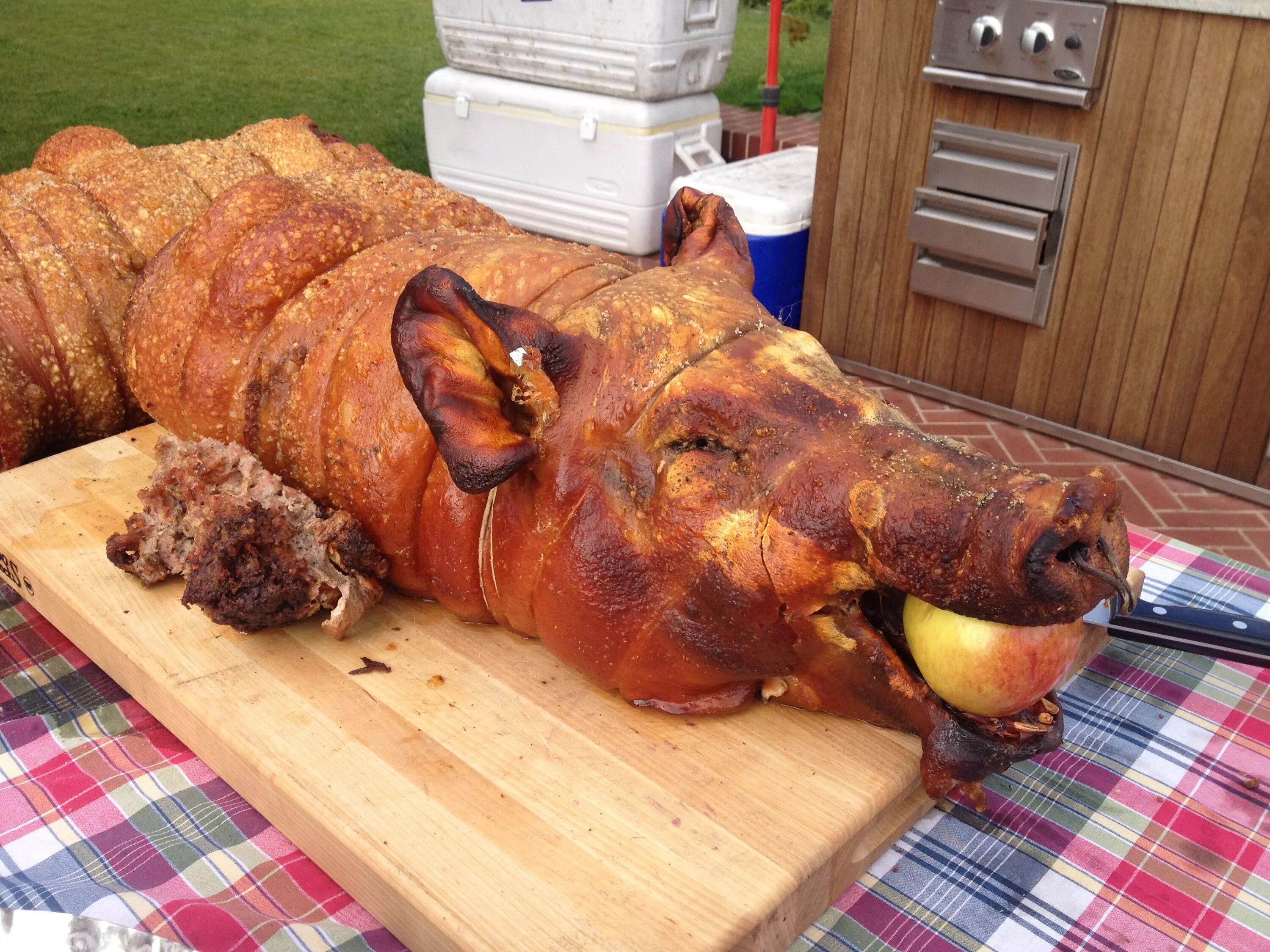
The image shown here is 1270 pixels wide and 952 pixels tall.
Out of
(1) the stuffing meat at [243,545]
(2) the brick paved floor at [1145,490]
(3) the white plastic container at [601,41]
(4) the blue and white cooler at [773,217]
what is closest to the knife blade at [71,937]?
(1) the stuffing meat at [243,545]

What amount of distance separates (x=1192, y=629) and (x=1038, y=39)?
8.35ft

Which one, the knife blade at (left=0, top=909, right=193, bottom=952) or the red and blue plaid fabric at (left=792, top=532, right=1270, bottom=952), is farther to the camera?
the red and blue plaid fabric at (left=792, top=532, right=1270, bottom=952)

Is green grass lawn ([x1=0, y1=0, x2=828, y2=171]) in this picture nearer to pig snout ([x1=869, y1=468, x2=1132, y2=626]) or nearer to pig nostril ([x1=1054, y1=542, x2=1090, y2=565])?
pig snout ([x1=869, y1=468, x2=1132, y2=626])

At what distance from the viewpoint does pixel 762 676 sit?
1.41 meters

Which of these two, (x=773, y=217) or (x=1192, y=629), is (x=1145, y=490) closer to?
(x=773, y=217)

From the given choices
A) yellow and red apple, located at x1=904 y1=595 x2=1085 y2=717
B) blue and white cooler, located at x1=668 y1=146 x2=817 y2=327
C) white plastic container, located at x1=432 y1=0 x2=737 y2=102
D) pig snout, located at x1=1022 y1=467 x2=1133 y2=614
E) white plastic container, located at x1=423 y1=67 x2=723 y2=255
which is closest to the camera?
pig snout, located at x1=1022 y1=467 x2=1133 y2=614

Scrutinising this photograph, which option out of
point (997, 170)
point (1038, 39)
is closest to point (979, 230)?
point (997, 170)

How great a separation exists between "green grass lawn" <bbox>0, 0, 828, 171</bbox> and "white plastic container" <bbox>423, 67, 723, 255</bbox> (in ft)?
2.10

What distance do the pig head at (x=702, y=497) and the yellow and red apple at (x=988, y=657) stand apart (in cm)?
5

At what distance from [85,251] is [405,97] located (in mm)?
4600

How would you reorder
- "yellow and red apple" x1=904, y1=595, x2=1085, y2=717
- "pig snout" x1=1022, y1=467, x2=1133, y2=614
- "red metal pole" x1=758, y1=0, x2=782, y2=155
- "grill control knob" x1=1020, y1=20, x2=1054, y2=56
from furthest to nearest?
"red metal pole" x1=758, y1=0, x2=782, y2=155, "grill control knob" x1=1020, y1=20, x2=1054, y2=56, "yellow and red apple" x1=904, y1=595, x2=1085, y2=717, "pig snout" x1=1022, y1=467, x2=1133, y2=614

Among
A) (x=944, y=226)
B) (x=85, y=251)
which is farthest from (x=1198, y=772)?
(x=944, y=226)

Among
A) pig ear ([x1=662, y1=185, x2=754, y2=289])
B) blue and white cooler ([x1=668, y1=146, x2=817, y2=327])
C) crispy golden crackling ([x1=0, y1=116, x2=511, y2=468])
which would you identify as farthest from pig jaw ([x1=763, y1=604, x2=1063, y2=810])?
blue and white cooler ([x1=668, y1=146, x2=817, y2=327])

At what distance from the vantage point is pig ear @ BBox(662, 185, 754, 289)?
5.66 ft
